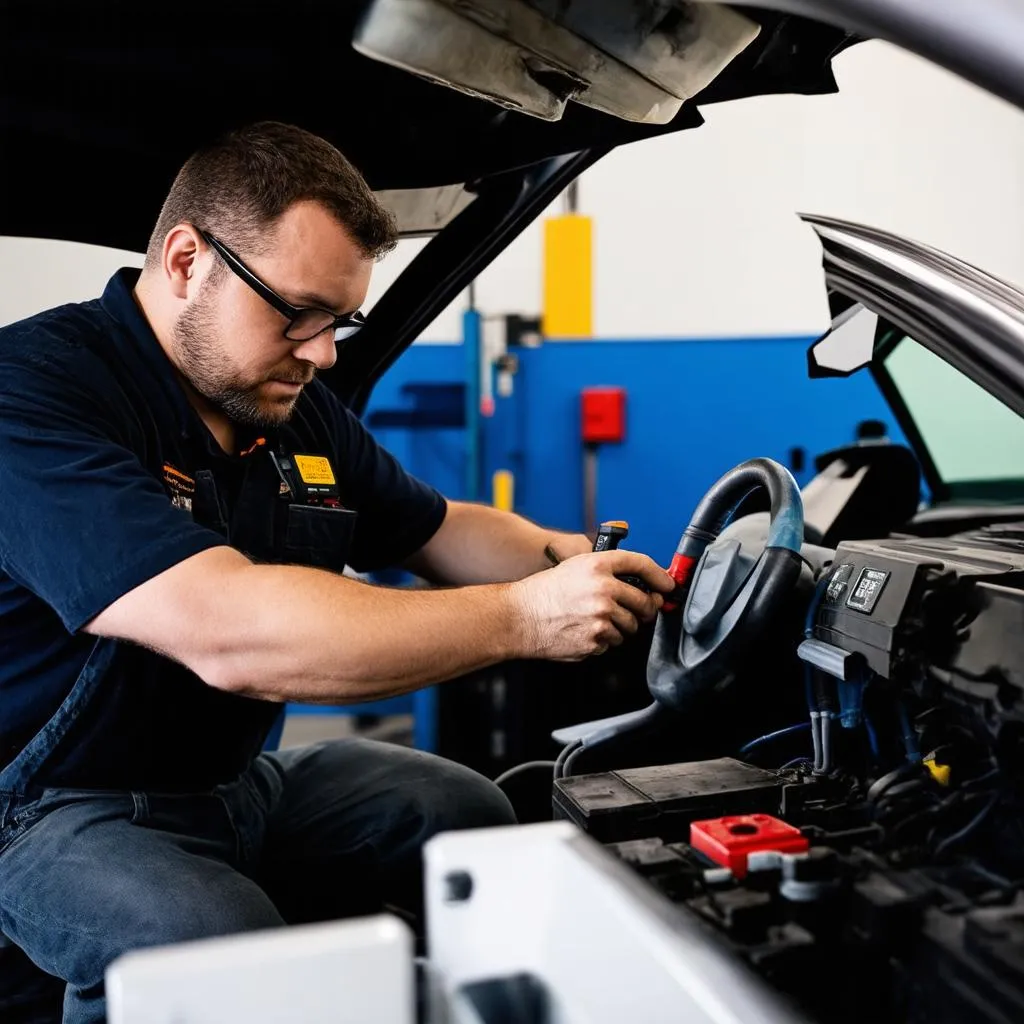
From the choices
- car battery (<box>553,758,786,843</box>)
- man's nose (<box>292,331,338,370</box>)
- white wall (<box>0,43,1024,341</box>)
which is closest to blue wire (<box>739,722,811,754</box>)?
car battery (<box>553,758,786,843</box>)

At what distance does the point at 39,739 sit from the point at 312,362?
590mm

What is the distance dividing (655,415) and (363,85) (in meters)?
2.49

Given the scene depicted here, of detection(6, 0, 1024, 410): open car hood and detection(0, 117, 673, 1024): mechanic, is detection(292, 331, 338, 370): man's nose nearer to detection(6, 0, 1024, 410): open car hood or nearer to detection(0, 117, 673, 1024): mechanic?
detection(0, 117, 673, 1024): mechanic

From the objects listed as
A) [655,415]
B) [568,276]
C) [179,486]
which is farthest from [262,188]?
[568,276]

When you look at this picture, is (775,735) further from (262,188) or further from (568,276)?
(568,276)

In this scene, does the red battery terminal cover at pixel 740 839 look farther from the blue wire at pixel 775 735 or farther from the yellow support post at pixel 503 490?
the yellow support post at pixel 503 490

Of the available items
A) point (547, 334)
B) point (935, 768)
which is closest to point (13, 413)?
point (935, 768)

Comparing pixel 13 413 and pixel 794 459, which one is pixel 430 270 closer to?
pixel 13 413

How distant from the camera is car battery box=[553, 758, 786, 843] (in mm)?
929

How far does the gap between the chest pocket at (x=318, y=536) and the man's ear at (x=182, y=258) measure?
0.34 meters

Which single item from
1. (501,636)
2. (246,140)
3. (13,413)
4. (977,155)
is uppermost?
(977,155)

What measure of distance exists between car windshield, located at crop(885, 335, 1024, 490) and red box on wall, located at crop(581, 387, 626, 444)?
149cm

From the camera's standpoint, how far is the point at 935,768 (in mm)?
933

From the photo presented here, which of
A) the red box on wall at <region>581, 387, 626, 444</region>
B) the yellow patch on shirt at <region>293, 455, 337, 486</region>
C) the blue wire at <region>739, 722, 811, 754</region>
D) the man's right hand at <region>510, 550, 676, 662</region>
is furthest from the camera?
the red box on wall at <region>581, 387, 626, 444</region>
